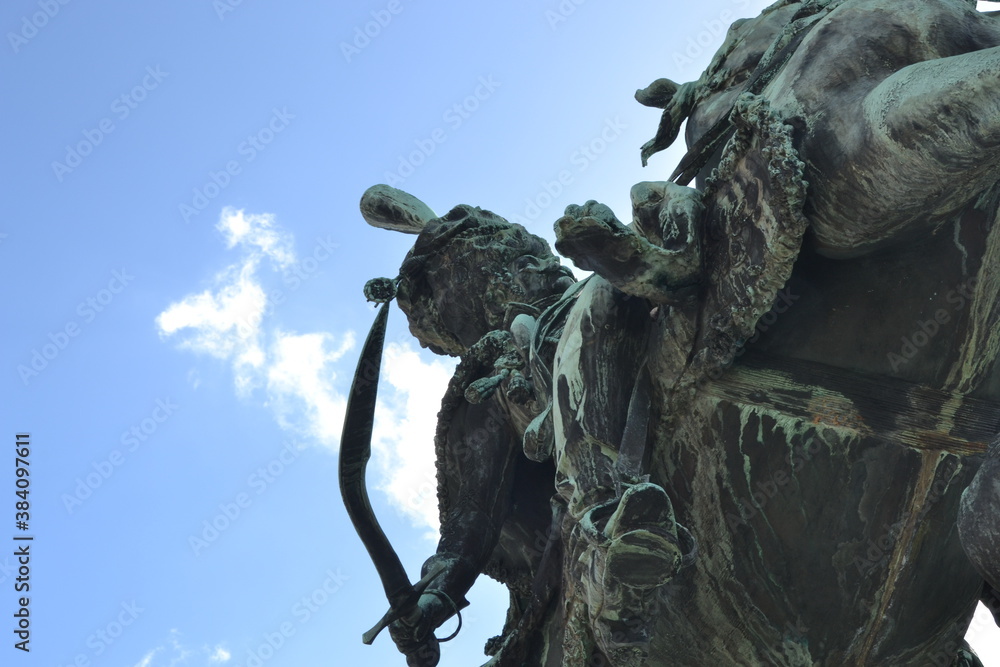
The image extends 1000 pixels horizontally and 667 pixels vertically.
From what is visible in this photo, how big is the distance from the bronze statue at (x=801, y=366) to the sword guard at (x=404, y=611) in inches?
45.9

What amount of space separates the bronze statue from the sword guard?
1166 mm

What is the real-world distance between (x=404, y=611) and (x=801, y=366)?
252 centimetres

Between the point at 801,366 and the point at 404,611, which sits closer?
the point at 801,366

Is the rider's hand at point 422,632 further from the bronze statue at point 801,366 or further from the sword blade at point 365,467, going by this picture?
the bronze statue at point 801,366

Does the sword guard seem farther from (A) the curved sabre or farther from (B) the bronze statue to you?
(B) the bronze statue

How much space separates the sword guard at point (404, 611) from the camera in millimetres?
6125

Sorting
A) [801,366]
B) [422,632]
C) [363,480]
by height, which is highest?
[363,480]

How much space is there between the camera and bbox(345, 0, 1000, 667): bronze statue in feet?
14.3

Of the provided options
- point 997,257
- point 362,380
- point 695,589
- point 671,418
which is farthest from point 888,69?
point 362,380

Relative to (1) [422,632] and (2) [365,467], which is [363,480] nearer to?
(2) [365,467]

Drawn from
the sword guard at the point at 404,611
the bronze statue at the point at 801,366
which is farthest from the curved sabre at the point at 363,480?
the bronze statue at the point at 801,366

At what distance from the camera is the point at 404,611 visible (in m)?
6.29

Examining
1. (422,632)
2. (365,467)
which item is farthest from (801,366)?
(422,632)

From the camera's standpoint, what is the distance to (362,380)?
613 cm
